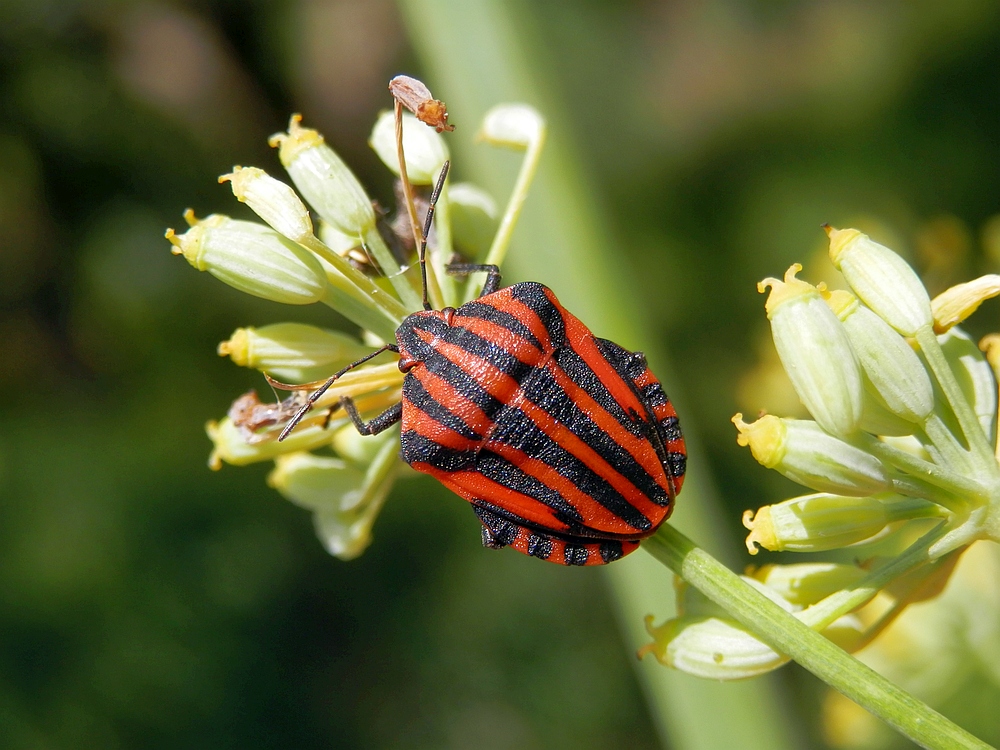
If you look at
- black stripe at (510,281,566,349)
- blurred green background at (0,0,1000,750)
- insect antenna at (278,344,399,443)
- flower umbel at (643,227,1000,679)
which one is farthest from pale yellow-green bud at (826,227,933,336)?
blurred green background at (0,0,1000,750)

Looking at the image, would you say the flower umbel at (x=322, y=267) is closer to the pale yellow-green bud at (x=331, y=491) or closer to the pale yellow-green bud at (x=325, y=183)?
the pale yellow-green bud at (x=325, y=183)

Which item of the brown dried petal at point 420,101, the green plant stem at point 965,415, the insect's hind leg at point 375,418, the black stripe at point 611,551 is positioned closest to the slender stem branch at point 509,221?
the brown dried petal at point 420,101

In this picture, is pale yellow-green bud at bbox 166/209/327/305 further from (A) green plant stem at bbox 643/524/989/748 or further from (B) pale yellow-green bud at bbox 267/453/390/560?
(A) green plant stem at bbox 643/524/989/748

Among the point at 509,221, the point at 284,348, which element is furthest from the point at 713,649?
the point at 284,348

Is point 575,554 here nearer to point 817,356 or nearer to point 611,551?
point 611,551

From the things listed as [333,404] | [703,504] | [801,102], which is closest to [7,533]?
[703,504]

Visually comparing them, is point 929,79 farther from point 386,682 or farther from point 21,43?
point 21,43
